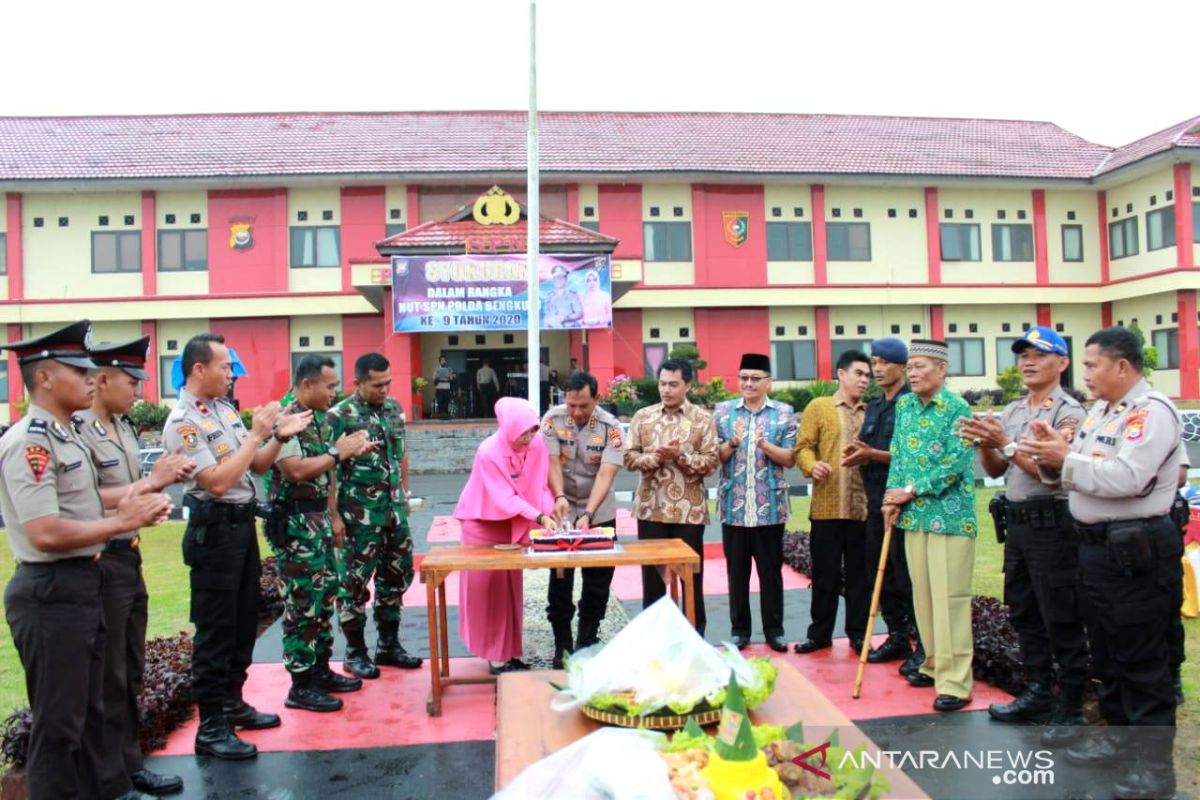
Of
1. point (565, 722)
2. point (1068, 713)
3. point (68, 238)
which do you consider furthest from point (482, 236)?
point (565, 722)

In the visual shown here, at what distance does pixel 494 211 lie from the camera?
19.7 metres

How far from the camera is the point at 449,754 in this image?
13.9ft

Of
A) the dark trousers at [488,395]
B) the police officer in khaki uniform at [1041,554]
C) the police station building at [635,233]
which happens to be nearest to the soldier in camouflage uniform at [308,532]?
the police officer in khaki uniform at [1041,554]

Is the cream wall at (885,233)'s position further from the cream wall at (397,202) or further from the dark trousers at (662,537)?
the dark trousers at (662,537)

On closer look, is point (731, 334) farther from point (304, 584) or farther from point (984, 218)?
point (304, 584)

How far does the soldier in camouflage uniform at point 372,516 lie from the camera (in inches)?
212

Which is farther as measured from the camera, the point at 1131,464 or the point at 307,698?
the point at 307,698

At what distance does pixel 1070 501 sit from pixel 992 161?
2550 centimetres

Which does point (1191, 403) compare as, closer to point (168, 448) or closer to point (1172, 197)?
point (1172, 197)

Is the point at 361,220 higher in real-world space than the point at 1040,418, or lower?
higher

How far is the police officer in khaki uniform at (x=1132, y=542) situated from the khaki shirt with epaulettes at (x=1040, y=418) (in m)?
0.55

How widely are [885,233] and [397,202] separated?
13980mm

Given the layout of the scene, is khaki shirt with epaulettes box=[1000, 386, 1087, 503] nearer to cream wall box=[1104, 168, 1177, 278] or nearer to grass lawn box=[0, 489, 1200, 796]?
grass lawn box=[0, 489, 1200, 796]

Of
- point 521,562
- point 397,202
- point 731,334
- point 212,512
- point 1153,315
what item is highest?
point 397,202
